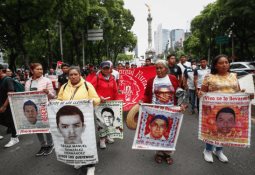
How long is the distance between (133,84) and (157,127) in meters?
4.56

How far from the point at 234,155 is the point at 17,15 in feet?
60.2

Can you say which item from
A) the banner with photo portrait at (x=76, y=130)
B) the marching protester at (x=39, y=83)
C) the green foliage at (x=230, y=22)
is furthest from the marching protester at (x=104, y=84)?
the green foliage at (x=230, y=22)

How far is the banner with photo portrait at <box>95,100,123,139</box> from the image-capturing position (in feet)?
18.7

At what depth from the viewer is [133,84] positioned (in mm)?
9266

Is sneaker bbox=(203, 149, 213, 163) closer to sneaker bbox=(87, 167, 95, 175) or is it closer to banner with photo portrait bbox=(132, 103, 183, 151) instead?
banner with photo portrait bbox=(132, 103, 183, 151)

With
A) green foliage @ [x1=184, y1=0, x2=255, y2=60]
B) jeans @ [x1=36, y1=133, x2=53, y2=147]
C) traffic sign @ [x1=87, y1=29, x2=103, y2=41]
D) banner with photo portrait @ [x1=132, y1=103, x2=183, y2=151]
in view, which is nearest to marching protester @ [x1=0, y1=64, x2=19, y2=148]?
jeans @ [x1=36, y1=133, x2=53, y2=147]

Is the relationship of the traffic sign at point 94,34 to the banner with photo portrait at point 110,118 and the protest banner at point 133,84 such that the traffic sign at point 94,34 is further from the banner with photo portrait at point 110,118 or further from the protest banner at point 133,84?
the banner with photo portrait at point 110,118

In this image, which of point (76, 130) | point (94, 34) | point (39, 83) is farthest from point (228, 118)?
point (94, 34)

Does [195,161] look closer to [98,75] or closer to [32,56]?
[98,75]

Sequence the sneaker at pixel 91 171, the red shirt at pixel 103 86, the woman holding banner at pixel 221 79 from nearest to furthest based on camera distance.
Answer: the sneaker at pixel 91 171, the woman holding banner at pixel 221 79, the red shirt at pixel 103 86

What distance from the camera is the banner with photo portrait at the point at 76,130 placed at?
431 centimetres

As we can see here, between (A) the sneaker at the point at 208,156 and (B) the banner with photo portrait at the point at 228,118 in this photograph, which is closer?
(B) the banner with photo portrait at the point at 228,118

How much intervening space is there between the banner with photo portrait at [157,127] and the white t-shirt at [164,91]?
0.87 ft

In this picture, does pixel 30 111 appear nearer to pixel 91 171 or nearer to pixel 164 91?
pixel 91 171
